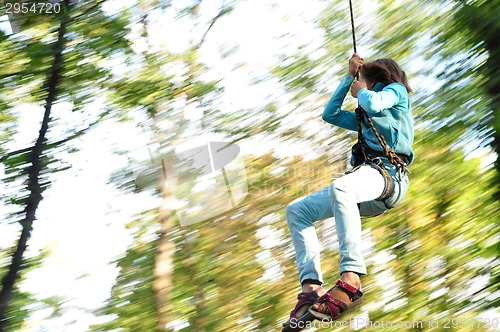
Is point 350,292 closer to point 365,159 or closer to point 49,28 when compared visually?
point 365,159

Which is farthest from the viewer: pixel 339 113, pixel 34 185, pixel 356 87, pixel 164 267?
pixel 164 267

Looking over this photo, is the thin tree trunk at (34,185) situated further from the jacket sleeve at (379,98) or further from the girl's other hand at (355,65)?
the jacket sleeve at (379,98)

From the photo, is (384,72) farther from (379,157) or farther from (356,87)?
(379,157)

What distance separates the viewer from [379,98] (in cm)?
250

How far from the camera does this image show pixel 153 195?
6.14 meters

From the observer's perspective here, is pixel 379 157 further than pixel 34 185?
No

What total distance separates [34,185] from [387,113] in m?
3.19

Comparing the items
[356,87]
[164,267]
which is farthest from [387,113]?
[164,267]

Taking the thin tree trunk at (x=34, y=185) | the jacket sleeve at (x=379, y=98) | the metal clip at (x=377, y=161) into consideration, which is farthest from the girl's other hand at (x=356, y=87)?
the thin tree trunk at (x=34, y=185)

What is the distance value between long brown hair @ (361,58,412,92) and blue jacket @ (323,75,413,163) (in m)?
0.03

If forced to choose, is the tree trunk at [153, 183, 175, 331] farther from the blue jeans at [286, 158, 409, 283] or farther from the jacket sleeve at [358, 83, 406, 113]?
the jacket sleeve at [358, 83, 406, 113]

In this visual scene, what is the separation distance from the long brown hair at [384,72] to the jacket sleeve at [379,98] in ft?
0.38

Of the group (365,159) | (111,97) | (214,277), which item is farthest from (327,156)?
(365,159)

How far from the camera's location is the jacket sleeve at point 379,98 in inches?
97.4
